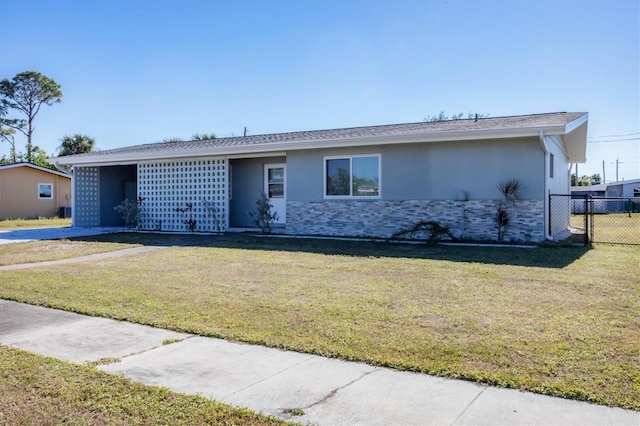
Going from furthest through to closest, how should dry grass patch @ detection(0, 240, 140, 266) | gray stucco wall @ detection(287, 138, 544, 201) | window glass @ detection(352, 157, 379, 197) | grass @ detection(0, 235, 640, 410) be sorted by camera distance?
1. window glass @ detection(352, 157, 379, 197)
2. gray stucco wall @ detection(287, 138, 544, 201)
3. dry grass patch @ detection(0, 240, 140, 266)
4. grass @ detection(0, 235, 640, 410)

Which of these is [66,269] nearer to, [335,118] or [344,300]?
[344,300]

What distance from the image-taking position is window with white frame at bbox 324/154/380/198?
14484mm

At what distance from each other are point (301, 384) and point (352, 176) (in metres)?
11.4

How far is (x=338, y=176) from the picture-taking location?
15.0 meters

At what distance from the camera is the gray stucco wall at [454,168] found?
12.6 metres

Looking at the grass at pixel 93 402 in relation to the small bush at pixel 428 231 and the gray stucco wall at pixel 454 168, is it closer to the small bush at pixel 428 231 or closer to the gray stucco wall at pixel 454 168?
the small bush at pixel 428 231

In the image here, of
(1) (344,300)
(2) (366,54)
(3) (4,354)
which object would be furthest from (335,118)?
(3) (4,354)

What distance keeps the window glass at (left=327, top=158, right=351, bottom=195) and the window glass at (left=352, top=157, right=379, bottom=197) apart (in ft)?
0.75

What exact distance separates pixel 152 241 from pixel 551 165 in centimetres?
1204

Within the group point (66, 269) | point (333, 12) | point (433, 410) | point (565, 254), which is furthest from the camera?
point (333, 12)

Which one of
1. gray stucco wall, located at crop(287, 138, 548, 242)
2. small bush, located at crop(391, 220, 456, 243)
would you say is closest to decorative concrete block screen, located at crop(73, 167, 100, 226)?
gray stucco wall, located at crop(287, 138, 548, 242)

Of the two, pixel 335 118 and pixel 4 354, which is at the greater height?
pixel 335 118

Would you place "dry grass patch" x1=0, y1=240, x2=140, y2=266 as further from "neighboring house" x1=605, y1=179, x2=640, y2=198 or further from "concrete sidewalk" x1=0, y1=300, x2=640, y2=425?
"neighboring house" x1=605, y1=179, x2=640, y2=198

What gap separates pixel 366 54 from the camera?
17.1 meters
